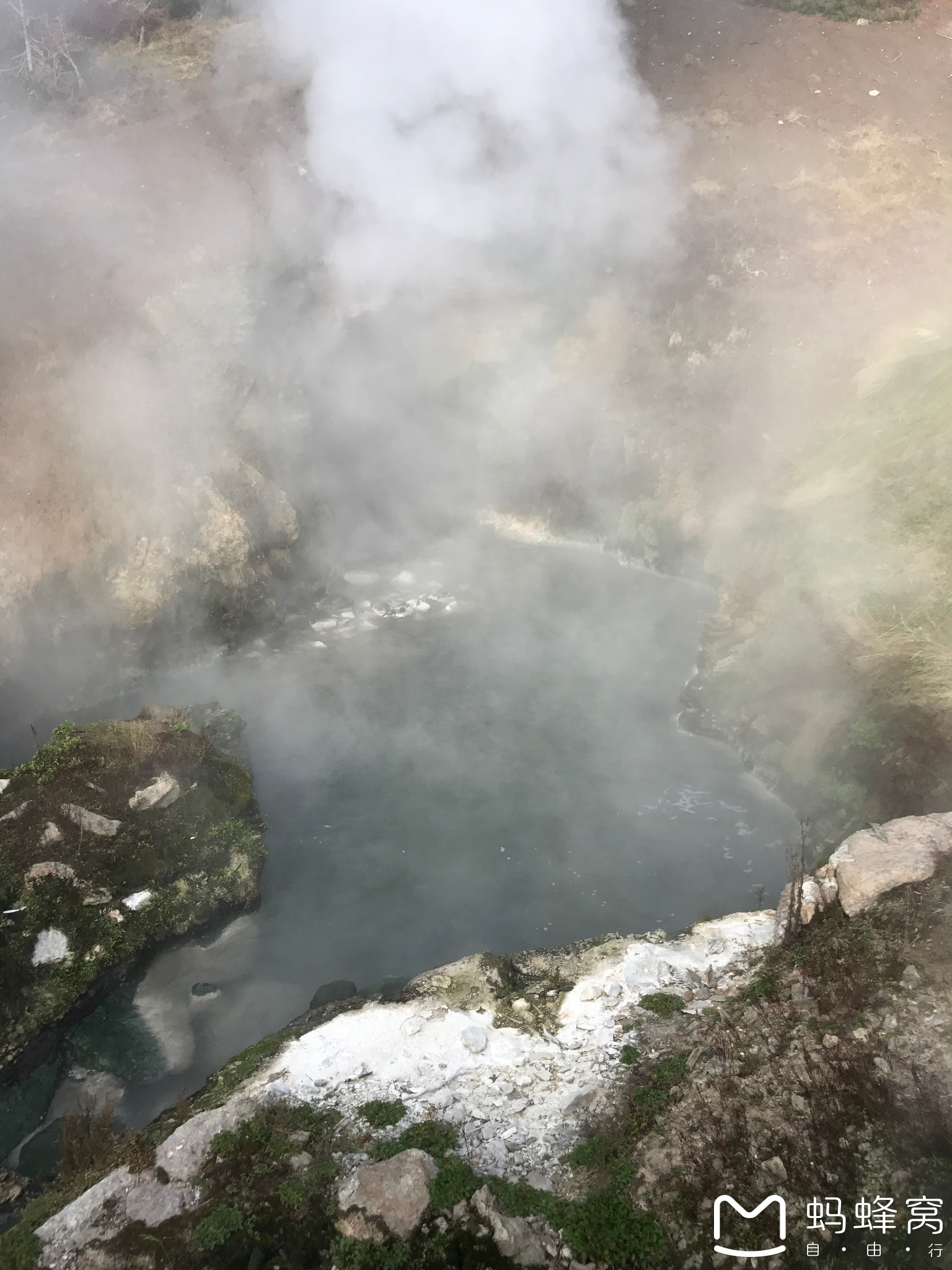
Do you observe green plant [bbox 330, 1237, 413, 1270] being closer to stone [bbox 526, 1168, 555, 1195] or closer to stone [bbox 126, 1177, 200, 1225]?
stone [bbox 526, 1168, 555, 1195]

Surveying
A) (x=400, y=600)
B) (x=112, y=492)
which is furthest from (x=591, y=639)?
(x=112, y=492)

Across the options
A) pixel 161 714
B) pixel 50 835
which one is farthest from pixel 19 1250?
pixel 161 714

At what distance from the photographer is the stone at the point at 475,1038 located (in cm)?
888

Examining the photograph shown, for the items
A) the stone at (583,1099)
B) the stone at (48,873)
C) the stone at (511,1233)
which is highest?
the stone at (511,1233)

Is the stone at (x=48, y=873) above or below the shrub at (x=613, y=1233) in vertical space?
below

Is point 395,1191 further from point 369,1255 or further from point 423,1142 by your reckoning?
point 423,1142

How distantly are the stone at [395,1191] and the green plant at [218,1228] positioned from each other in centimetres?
102

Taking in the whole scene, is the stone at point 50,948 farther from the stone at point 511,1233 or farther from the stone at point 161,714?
the stone at point 511,1233

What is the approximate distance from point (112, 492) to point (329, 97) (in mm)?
15911

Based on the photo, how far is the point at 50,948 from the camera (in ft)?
36.9

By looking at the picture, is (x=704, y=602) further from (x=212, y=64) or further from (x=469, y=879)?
(x=212, y=64)

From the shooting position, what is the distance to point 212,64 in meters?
25.8

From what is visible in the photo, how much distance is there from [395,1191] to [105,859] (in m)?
7.86

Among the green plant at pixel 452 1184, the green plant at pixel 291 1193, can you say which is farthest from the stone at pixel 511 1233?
the green plant at pixel 291 1193
